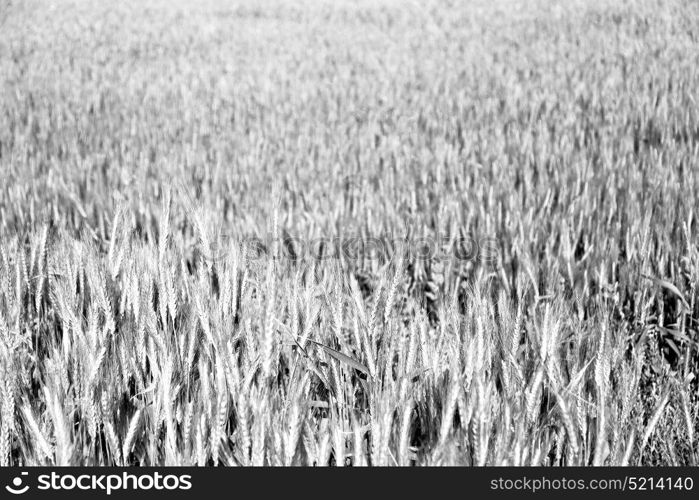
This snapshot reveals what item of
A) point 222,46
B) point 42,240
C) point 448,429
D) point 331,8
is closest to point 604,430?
point 448,429

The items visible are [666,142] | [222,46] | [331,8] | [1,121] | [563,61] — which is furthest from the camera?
[331,8]

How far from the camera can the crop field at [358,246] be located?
0.94 metres

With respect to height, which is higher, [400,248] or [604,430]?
[400,248]

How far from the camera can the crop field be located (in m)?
0.94

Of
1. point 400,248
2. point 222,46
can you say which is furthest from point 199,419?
point 222,46

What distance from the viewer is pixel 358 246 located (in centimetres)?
207

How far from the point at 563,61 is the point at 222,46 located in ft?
11.4

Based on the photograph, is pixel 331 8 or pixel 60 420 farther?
pixel 331 8
